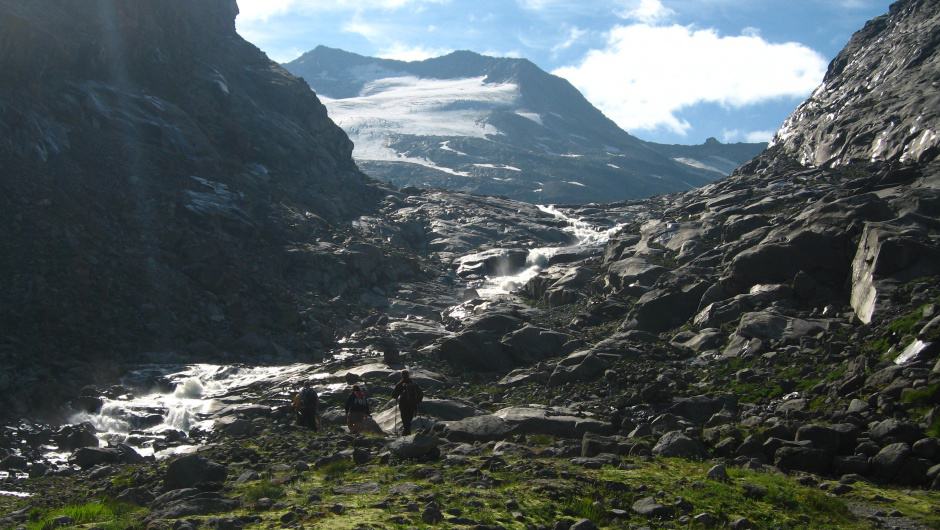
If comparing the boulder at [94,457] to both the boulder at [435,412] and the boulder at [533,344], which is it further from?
the boulder at [533,344]

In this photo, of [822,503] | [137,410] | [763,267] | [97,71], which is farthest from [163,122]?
[822,503]

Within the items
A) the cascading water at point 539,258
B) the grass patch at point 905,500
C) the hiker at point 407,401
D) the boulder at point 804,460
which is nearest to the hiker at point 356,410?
the hiker at point 407,401

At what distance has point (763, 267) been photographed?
4009 centimetres

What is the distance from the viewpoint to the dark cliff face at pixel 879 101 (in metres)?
60.4

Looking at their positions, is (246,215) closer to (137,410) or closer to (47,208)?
(47,208)

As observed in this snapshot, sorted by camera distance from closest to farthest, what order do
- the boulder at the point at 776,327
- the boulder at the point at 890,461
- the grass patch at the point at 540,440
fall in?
1. the boulder at the point at 890,461
2. the grass patch at the point at 540,440
3. the boulder at the point at 776,327

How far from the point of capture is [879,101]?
7025 cm

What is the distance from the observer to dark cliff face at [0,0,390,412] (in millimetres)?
45375

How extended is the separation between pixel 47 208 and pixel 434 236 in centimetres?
4675

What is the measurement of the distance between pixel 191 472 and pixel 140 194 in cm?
4718

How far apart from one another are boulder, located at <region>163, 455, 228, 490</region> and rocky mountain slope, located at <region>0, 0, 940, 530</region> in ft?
0.22

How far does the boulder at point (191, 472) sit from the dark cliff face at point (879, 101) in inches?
1959

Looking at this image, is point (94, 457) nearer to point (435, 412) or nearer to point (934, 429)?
point (435, 412)

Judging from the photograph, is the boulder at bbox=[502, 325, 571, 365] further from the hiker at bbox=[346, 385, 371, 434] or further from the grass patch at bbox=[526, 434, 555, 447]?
the grass patch at bbox=[526, 434, 555, 447]
